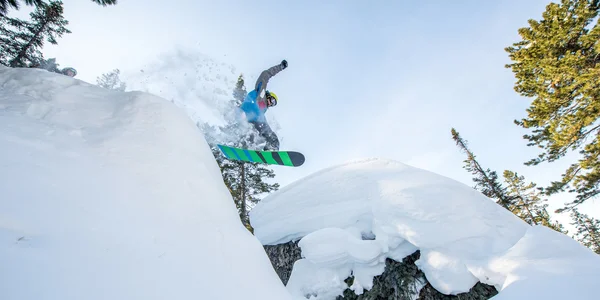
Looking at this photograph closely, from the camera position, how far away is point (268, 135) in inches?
331

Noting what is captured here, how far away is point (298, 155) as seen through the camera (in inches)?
270

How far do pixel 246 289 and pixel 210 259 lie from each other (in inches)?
13.1

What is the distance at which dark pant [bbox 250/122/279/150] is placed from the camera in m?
8.32

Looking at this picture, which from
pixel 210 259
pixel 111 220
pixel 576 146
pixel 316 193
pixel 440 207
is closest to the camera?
pixel 111 220

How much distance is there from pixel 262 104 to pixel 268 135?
1.12 meters

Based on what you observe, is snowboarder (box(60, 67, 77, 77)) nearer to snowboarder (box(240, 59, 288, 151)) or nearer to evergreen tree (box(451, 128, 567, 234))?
snowboarder (box(240, 59, 288, 151))

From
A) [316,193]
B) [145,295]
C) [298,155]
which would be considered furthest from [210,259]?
[298,155]

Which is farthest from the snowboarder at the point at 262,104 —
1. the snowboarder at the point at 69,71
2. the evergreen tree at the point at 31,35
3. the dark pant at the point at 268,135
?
the evergreen tree at the point at 31,35

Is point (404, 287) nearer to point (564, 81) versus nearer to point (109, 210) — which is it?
point (109, 210)

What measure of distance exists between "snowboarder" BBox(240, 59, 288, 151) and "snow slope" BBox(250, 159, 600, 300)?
264cm

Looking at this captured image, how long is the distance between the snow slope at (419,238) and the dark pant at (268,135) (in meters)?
2.45

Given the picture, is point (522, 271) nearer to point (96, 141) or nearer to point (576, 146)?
point (96, 141)

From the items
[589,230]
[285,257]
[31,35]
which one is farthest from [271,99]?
[589,230]

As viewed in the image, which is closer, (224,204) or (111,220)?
(111,220)
